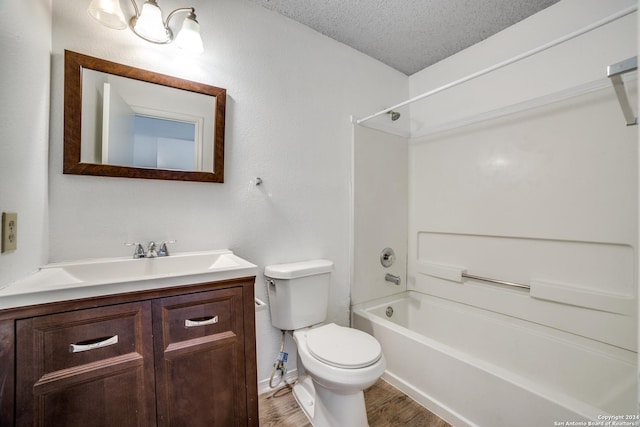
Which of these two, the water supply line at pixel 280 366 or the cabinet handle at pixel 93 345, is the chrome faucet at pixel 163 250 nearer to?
the cabinet handle at pixel 93 345

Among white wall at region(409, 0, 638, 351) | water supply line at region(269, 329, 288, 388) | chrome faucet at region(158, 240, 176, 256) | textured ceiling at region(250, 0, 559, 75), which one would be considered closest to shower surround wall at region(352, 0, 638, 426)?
white wall at region(409, 0, 638, 351)

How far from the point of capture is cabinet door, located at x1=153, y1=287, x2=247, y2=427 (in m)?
0.94

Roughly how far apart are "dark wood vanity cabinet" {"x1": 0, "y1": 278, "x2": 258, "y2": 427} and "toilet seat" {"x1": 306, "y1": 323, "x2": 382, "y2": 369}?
348 mm

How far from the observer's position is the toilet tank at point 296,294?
5.04 feet

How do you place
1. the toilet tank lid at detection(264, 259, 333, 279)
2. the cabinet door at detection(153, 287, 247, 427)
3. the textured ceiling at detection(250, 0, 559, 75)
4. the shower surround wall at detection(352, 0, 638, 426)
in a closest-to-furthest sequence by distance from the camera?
the cabinet door at detection(153, 287, 247, 427) → the shower surround wall at detection(352, 0, 638, 426) → the toilet tank lid at detection(264, 259, 333, 279) → the textured ceiling at detection(250, 0, 559, 75)

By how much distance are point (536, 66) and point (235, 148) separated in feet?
6.49

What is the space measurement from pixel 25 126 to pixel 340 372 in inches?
60.5

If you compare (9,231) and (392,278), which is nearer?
(9,231)

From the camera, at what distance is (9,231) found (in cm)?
84

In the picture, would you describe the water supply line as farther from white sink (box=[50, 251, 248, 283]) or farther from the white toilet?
white sink (box=[50, 251, 248, 283])

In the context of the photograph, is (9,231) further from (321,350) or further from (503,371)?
(503,371)

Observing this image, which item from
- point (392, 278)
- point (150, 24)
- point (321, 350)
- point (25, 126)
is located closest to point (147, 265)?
point (25, 126)

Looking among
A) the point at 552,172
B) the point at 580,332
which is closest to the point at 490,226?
the point at 552,172

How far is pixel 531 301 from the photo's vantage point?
1.69 m
